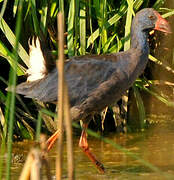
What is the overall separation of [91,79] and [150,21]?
0.75 metres

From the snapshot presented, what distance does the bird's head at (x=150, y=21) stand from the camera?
488 centimetres

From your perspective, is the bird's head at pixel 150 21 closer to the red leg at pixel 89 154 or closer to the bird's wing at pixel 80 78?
the bird's wing at pixel 80 78

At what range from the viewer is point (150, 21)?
4.90m

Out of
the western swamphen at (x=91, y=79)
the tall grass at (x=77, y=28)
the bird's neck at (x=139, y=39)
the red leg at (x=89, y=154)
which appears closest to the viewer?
the western swamphen at (x=91, y=79)

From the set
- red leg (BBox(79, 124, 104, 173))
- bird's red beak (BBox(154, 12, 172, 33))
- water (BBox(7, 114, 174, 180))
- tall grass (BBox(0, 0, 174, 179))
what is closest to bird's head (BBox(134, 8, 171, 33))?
bird's red beak (BBox(154, 12, 172, 33))

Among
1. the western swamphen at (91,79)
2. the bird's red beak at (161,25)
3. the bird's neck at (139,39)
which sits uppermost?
the bird's red beak at (161,25)

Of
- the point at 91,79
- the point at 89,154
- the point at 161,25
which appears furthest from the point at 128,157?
the point at 161,25

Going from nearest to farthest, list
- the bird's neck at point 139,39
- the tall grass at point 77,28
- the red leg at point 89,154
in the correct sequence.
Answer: the red leg at point 89,154
the bird's neck at point 139,39
the tall grass at point 77,28

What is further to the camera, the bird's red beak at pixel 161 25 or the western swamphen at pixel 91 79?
the bird's red beak at pixel 161 25

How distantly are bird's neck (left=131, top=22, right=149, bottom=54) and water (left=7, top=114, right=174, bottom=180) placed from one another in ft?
3.15

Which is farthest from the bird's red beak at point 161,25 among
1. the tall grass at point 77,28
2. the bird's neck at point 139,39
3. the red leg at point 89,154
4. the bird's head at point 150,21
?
the red leg at point 89,154

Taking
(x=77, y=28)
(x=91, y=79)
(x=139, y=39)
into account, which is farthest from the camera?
(x=77, y=28)

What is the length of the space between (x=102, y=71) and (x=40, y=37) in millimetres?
615

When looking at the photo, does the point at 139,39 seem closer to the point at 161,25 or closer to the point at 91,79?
the point at 161,25
